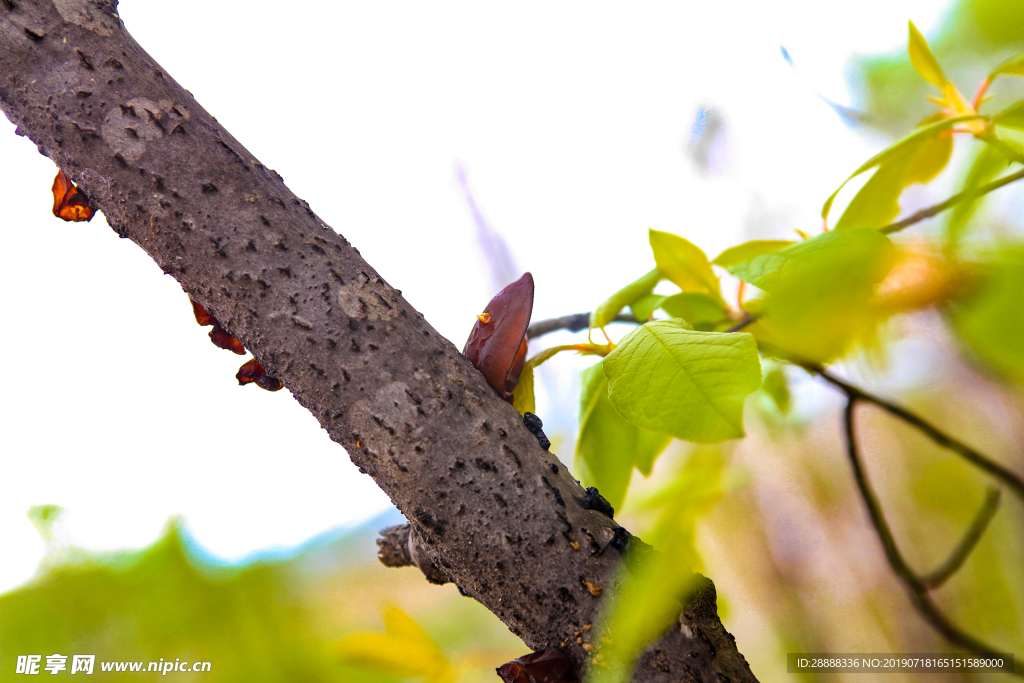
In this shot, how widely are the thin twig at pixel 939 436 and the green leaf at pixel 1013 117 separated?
9 centimetres

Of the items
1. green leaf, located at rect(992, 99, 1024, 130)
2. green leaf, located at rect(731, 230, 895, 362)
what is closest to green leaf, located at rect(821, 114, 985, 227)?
green leaf, located at rect(992, 99, 1024, 130)

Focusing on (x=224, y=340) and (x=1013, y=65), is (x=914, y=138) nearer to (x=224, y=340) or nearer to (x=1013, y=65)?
(x=1013, y=65)

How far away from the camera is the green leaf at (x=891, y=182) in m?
0.21

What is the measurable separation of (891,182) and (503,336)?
6.3 inches

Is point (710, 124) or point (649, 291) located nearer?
point (649, 291)

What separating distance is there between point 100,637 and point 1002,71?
0.52 metres

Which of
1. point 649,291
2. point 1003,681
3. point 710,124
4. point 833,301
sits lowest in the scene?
point 1003,681

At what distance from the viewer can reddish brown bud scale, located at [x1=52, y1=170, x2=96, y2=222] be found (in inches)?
8.0

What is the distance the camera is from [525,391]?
0.72ft

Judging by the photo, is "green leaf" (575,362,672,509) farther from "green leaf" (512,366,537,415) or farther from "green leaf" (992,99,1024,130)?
"green leaf" (992,99,1024,130)

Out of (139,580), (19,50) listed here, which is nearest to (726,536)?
(139,580)

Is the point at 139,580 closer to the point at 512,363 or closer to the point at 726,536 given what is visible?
the point at 512,363

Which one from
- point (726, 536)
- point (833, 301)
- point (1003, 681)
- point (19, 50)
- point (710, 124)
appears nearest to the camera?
point (833, 301)

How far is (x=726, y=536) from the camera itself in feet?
1.75
